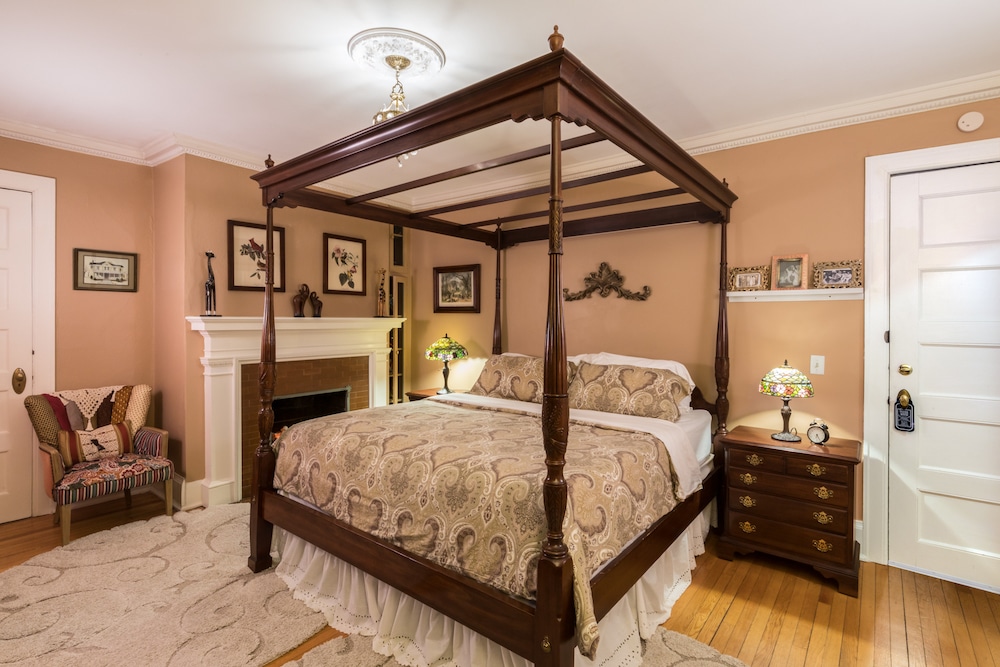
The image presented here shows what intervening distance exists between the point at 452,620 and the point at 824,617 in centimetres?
170

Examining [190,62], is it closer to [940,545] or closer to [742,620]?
[742,620]

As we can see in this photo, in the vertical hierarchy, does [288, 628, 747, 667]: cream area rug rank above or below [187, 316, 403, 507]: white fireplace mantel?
below

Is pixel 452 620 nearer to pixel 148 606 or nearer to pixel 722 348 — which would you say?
pixel 148 606

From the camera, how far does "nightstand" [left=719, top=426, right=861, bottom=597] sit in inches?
97.1

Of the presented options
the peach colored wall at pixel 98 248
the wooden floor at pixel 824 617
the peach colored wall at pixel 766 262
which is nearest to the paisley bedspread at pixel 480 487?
the wooden floor at pixel 824 617

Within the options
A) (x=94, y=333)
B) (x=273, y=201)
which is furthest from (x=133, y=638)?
(x=94, y=333)

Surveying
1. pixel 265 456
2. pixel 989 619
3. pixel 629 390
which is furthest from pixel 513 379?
pixel 989 619

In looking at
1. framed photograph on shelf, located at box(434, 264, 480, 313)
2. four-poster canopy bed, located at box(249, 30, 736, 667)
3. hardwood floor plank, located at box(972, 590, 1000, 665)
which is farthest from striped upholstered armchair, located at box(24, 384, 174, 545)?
hardwood floor plank, located at box(972, 590, 1000, 665)

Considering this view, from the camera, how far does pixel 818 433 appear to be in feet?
8.81

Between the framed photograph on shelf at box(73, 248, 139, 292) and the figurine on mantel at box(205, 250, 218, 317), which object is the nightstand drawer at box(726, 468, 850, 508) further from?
the framed photograph on shelf at box(73, 248, 139, 292)

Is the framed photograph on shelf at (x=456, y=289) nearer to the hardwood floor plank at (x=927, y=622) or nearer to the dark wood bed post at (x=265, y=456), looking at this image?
the dark wood bed post at (x=265, y=456)

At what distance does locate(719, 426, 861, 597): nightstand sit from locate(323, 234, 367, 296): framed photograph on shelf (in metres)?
3.23

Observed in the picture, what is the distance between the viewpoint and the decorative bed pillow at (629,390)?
290 centimetres

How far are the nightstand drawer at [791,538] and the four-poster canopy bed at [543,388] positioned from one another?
0.71 ft
